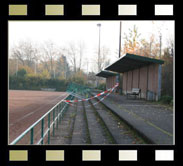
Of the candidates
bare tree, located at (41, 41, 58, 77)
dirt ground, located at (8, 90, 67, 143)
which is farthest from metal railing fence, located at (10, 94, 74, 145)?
bare tree, located at (41, 41, 58, 77)

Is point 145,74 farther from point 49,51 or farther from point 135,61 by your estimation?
point 49,51

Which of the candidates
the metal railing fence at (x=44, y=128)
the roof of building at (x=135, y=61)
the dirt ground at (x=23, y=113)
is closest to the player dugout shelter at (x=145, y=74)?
the roof of building at (x=135, y=61)

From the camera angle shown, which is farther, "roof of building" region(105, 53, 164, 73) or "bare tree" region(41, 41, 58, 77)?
"bare tree" region(41, 41, 58, 77)

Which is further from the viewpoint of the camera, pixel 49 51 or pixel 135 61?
pixel 49 51

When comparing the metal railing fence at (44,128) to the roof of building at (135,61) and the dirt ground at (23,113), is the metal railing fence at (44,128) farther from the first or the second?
the roof of building at (135,61)

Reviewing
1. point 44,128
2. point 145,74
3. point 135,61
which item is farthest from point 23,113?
point 145,74

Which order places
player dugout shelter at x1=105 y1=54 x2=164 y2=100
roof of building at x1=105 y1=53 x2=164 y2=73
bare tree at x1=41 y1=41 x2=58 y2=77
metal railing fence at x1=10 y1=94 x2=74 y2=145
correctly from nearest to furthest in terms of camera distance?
metal railing fence at x1=10 y1=94 x2=74 y2=145 < roof of building at x1=105 y1=53 x2=164 y2=73 < player dugout shelter at x1=105 y1=54 x2=164 y2=100 < bare tree at x1=41 y1=41 x2=58 y2=77

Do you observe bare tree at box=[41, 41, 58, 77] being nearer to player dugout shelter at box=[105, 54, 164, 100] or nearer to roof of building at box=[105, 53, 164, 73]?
roof of building at box=[105, 53, 164, 73]

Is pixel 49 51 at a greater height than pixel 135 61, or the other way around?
pixel 49 51

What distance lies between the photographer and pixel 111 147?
118 inches

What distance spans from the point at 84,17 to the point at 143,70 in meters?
15.7
